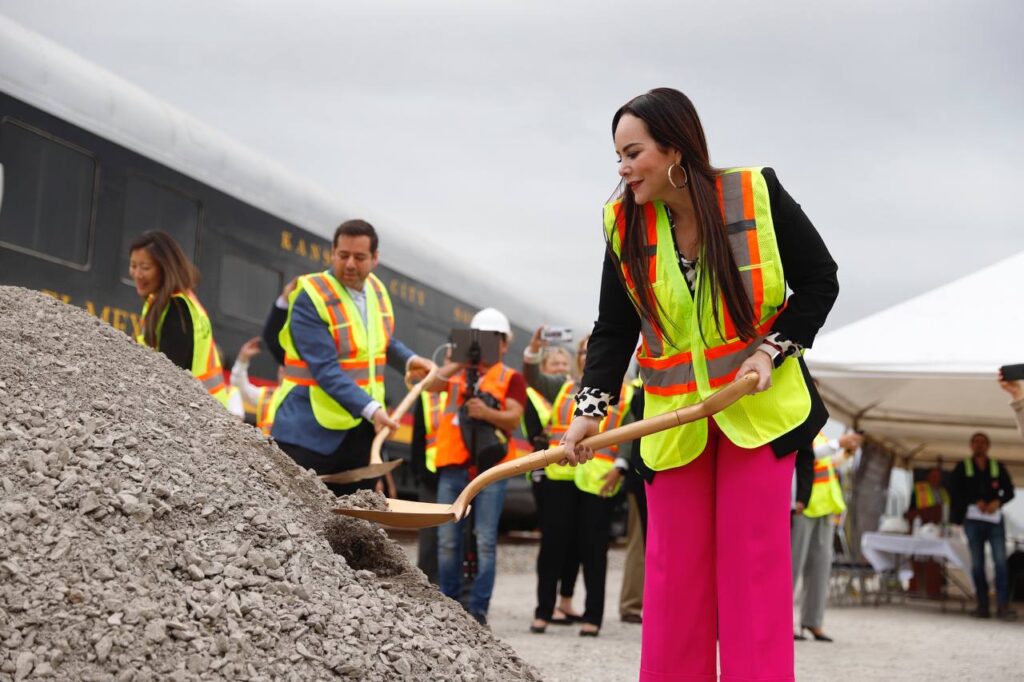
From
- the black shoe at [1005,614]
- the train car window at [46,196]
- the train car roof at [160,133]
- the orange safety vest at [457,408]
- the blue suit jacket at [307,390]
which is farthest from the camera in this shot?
the black shoe at [1005,614]

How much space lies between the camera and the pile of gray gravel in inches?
108

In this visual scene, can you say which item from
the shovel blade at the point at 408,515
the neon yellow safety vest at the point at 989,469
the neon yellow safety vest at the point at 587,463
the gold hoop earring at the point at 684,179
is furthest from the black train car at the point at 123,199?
the neon yellow safety vest at the point at 989,469

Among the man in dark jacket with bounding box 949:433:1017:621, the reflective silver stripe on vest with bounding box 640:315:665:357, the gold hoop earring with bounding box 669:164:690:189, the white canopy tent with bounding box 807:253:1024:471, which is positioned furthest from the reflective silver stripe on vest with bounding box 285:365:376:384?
the man in dark jacket with bounding box 949:433:1017:621

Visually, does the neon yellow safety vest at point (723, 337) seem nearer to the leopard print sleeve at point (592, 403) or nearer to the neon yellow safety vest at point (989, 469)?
the leopard print sleeve at point (592, 403)

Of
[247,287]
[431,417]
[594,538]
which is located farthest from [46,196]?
[594,538]

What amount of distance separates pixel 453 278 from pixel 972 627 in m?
7.06

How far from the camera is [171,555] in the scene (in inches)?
120

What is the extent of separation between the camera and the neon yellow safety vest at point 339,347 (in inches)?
195

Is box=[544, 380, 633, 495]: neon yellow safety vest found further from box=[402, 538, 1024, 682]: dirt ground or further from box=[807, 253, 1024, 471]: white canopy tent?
box=[807, 253, 1024, 471]: white canopy tent

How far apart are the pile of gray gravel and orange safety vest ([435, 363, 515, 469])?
2.62 m

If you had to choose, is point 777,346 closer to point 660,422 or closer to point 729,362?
point 729,362

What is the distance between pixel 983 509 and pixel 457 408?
735cm

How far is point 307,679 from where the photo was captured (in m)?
2.85

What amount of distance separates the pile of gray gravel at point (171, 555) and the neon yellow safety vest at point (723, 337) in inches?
36.6
